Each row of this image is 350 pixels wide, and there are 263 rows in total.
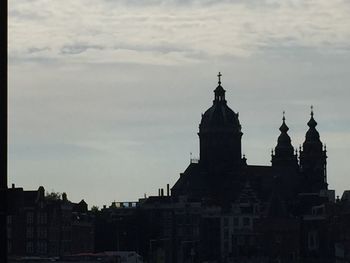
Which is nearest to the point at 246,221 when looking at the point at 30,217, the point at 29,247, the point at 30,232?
the point at 30,232

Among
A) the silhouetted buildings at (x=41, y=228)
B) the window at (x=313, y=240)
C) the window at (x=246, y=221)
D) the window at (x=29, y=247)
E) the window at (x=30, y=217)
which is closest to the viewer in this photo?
the window at (x=29, y=247)

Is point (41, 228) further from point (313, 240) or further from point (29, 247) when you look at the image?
point (313, 240)

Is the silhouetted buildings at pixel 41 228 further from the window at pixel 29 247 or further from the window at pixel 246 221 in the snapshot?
the window at pixel 246 221

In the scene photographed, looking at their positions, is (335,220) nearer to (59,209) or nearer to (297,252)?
(297,252)

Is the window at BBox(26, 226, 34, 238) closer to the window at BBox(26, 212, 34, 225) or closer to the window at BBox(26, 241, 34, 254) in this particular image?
the window at BBox(26, 212, 34, 225)

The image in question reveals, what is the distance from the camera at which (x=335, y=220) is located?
19288 centimetres

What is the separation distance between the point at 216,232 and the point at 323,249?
14.0m

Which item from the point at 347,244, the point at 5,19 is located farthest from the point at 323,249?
the point at 5,19

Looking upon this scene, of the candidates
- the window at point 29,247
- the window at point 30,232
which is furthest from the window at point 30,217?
the window at point 29,247

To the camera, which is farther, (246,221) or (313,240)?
(246,221)

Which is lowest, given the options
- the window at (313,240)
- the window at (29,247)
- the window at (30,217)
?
the window at (29,247)

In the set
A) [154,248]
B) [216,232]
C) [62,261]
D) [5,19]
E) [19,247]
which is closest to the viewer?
[5,19]

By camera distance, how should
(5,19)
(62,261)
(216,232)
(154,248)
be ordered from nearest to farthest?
(5,19), (62,261), (154,248), (216,232)

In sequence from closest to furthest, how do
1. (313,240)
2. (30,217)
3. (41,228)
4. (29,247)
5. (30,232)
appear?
(29,247)
(30,217)
(30,232)
(41,228)
(313,240)
